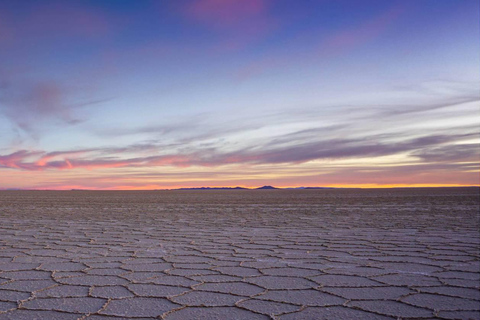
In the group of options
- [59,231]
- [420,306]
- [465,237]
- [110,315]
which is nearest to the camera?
[110,315]

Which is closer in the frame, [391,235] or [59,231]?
[391,235]

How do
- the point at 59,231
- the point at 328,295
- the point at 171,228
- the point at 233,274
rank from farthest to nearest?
the point at 171,228
the point at 59,231
the point at 233,274
the point at 328,295

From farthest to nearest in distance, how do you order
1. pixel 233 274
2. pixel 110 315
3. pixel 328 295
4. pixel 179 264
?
pixel 179 264
pixel 233 274
pixel 328 295
pixel 110 315

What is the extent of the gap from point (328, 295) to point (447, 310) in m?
0.58

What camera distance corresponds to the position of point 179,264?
3.18 metres

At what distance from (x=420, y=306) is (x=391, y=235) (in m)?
2.97

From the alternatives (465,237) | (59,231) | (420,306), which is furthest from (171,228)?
(420,306)

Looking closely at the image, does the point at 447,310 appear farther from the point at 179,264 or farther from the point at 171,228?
the point at 171,228

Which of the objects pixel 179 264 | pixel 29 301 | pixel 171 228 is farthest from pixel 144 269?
pixel 171 228

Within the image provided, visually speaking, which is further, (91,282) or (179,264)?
(179,264)

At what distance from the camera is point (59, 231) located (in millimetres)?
5348

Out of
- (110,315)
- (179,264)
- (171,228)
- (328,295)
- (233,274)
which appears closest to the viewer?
(110,315)

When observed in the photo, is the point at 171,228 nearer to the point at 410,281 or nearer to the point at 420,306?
the point at 410,281

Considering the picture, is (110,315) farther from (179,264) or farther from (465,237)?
(465,237)
